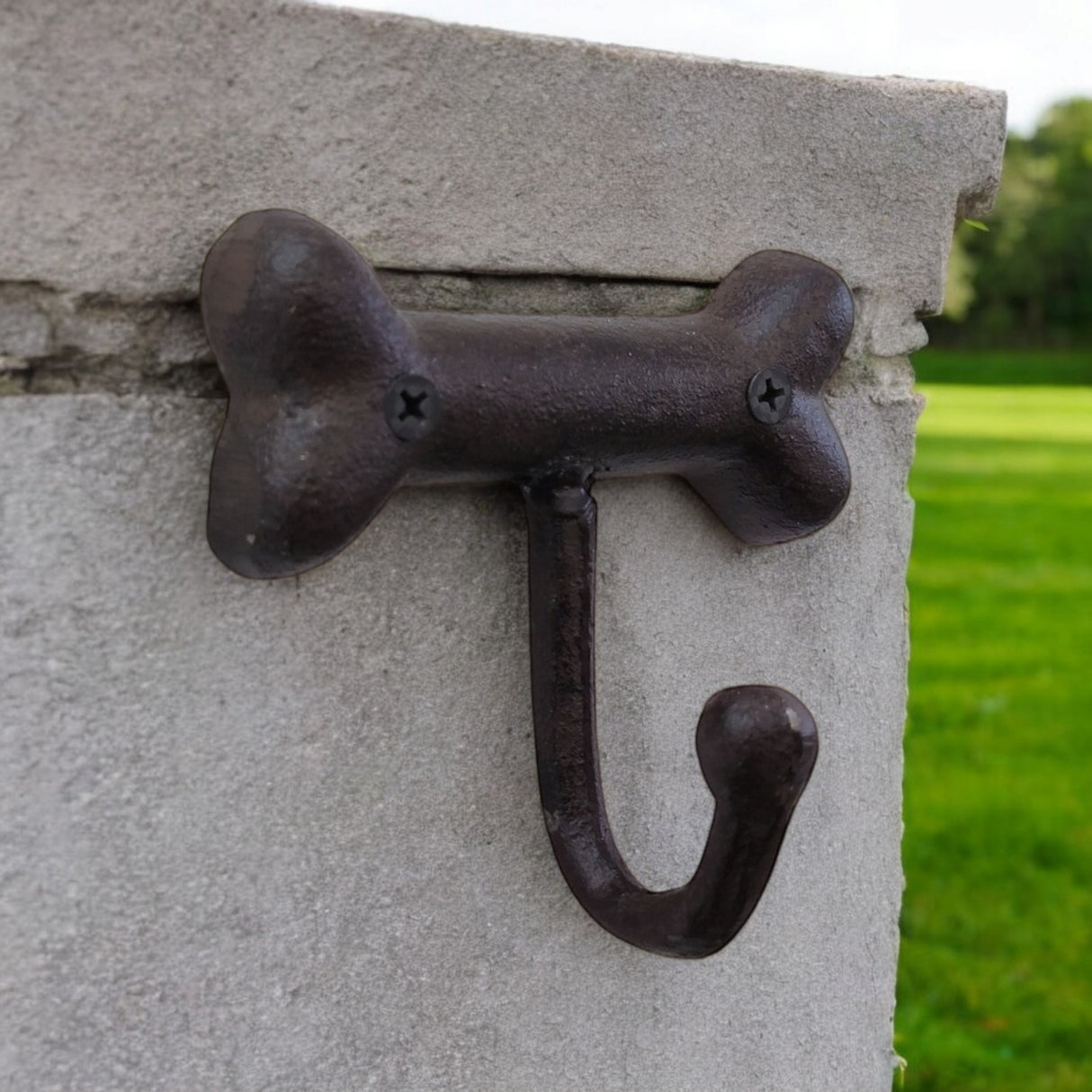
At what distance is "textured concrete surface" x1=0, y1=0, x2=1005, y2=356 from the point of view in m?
0.72

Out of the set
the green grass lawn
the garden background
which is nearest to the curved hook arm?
the garden background

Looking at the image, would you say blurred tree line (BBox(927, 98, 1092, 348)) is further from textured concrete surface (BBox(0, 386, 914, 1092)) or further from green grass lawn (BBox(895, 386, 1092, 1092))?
textured concrete surface (BBox(0, 386, 914, 1092))

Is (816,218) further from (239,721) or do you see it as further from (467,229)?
(239,721)

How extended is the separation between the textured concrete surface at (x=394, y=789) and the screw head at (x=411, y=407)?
0.25ft

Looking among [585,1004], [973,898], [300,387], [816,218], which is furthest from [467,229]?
[973,898]

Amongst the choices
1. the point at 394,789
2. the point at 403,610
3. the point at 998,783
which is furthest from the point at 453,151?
the point at 998,783

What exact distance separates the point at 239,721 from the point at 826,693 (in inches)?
17.6

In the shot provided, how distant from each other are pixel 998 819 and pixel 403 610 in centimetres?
320

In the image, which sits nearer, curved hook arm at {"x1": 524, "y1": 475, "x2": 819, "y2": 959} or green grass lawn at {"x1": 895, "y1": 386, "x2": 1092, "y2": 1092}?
curved hook arm at {"x1": 524, "y1": 475, "x2": 819, "y2": 959}

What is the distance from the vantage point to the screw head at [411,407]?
0.77m

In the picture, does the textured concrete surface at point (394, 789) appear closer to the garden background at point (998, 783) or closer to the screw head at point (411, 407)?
the screw head at point (411, 407)

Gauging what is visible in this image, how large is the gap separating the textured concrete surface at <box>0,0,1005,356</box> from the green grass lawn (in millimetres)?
2144

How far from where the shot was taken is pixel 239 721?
2.60 feet

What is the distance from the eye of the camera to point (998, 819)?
368 cm
